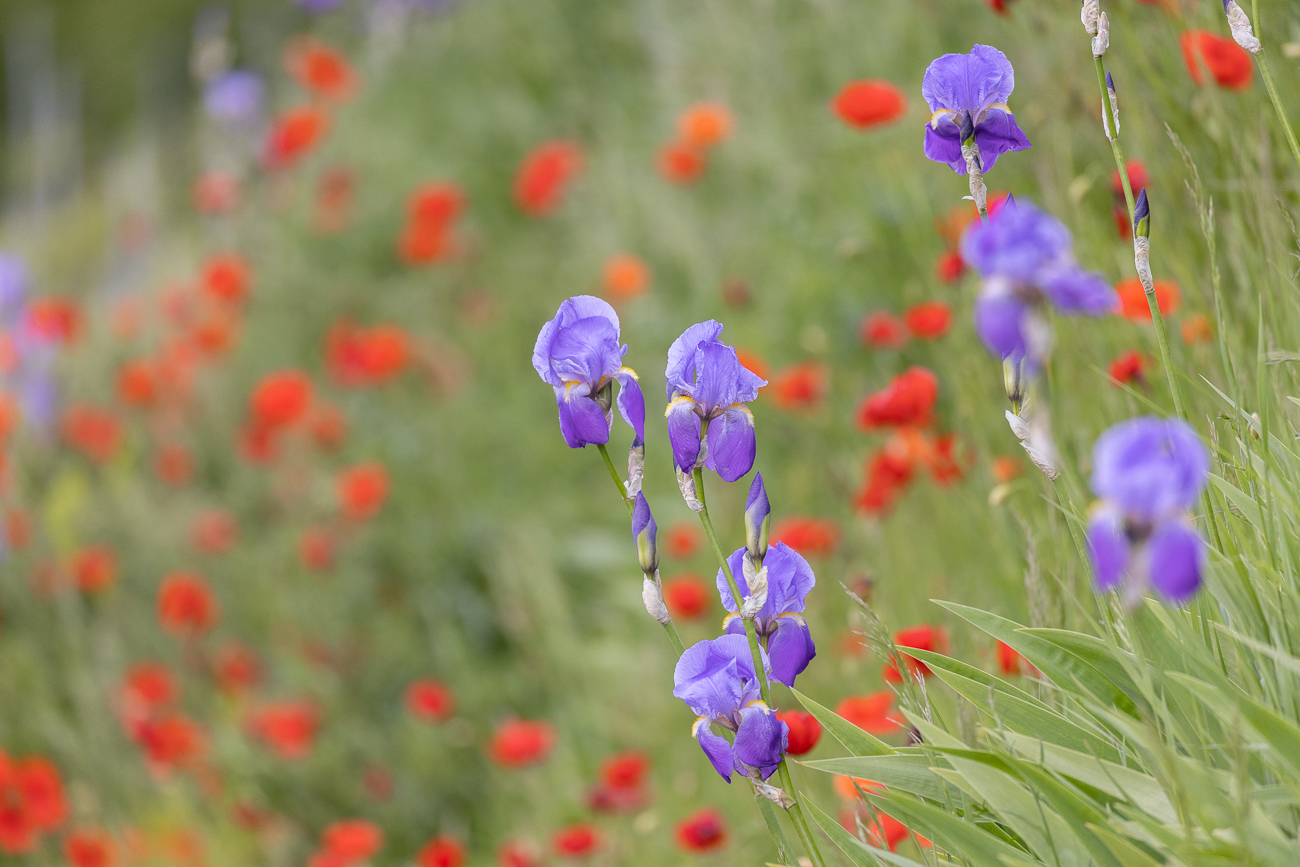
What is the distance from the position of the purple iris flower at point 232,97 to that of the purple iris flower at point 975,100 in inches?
237

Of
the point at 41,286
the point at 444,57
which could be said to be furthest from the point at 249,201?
the point at 41,286

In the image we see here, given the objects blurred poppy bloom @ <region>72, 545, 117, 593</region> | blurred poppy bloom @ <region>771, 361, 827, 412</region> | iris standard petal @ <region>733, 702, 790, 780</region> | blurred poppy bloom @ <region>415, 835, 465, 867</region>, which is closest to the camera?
Answer: iris standard petal @ <region>733, 702, 790, 780</region>

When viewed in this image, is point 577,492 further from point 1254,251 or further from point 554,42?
point 554,42

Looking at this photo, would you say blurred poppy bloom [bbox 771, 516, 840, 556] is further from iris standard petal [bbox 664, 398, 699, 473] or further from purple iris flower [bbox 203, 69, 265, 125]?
purple iris flower [bbox 203, 69, 265, 125]

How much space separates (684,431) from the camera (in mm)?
936

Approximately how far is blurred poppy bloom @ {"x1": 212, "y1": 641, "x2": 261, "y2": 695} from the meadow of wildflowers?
23 mm

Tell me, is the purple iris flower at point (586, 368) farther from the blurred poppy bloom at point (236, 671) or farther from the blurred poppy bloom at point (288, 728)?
the blurred poppy bloom at point (236, 671)

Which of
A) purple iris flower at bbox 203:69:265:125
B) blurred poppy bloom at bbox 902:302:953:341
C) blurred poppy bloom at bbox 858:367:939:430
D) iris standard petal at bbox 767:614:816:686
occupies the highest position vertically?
purple iris flower at bbox 203:69:265:125

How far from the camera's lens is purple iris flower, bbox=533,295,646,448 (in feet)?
3.10

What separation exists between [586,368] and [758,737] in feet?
1.33

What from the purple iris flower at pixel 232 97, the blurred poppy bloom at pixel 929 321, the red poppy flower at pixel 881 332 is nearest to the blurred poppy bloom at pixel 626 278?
the red poppy flower at pixel 881 332

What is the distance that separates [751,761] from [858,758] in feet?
0.36

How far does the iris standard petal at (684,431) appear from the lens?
933 millimetres

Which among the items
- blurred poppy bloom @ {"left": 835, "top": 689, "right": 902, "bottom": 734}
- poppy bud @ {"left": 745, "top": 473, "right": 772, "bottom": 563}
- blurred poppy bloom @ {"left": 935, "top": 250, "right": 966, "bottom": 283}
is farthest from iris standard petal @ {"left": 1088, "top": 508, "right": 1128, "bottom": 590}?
blurred poppy bloom @ {"left": 935, "top": 250, "right": 966, "bottom": 283}
